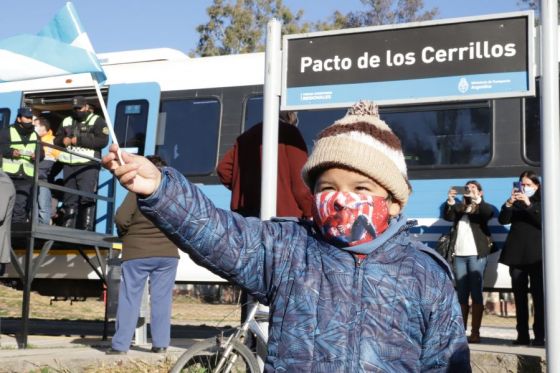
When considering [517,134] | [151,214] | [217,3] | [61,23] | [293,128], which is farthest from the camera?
[217,3]

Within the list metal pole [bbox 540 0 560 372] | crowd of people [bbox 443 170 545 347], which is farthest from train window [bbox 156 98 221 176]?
metal pole [bbox 540 0 560 372]

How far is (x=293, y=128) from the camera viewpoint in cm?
698

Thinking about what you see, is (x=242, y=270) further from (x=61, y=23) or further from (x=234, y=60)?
(x=234, y=60)

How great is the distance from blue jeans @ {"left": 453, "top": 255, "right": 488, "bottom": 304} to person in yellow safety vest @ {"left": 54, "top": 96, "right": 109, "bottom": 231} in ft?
14.5

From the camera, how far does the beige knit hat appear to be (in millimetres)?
2654

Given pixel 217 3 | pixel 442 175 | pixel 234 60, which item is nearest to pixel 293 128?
pixel 442 175

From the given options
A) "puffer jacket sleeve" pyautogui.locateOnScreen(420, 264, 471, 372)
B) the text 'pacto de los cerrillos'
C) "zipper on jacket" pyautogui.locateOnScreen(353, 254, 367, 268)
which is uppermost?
the text 'pacto de los cerrillos'

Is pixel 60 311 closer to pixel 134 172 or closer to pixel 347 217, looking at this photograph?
pixel 347 217

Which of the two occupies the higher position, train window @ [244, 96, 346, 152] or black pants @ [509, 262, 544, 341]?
train window @ [244, 96, 346, 152]

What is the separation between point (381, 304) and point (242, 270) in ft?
1.32

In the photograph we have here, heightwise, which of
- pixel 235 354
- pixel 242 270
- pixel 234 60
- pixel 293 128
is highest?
pixel 234 60

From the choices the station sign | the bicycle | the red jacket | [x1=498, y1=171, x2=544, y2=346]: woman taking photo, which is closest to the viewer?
the bicycle

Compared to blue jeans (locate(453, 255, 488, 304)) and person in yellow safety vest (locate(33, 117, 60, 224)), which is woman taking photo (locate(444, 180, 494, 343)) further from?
person in yellow safety vest (locate(33, 117, 60, 224))

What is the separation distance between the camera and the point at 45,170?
11359 mm
